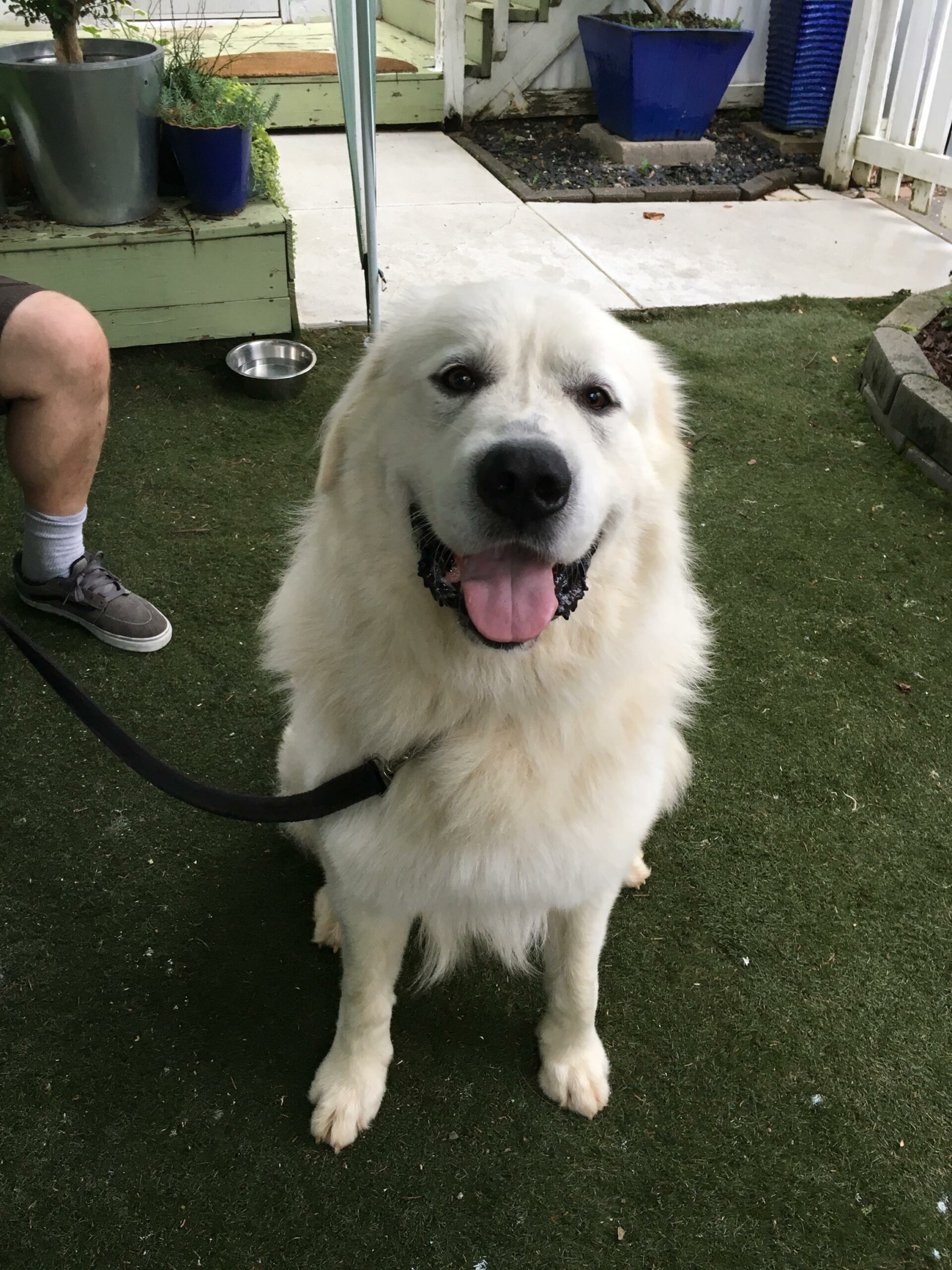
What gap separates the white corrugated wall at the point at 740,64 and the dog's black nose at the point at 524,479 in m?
6.91

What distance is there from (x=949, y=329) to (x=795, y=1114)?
3278mm

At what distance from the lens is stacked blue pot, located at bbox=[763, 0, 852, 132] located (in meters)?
6.01

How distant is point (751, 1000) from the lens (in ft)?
5.70

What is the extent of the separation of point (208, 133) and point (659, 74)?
151 inches

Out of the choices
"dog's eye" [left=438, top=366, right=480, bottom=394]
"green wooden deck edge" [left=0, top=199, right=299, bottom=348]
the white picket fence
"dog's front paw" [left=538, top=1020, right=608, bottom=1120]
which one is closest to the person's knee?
"green wooden deck edge" [left=0, top=199, right=299, bottom=348]

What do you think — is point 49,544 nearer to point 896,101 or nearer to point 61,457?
point 61,457

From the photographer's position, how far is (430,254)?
4645 mm

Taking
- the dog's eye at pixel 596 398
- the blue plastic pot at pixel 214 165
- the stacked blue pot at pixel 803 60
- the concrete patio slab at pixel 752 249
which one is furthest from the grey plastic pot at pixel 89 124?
the stacked blue pot at pixel 803 60

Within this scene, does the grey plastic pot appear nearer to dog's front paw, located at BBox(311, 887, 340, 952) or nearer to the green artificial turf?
the green artificial turf

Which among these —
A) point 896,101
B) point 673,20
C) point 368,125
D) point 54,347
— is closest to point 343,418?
point 54,347

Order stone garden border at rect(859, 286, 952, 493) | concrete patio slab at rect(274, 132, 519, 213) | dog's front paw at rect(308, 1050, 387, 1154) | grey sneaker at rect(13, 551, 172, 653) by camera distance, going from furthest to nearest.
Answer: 1. concrete patio slab at rect(274, 132, 519, 213)
2. stone garden border at rect(859, 286, 952, 493)
3. grey sneaker at rect(13, 551, 172, 653)
4. dog's front paw at rect(308, 1050, 387, 1154)

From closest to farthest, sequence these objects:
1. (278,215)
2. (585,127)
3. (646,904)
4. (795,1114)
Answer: (795,1114) < (646,904) < (278,215) < (585,127)

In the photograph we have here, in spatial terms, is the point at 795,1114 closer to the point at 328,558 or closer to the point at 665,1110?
the point at 665,1110

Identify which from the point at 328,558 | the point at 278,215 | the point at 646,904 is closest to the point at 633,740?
the point at 328,558
